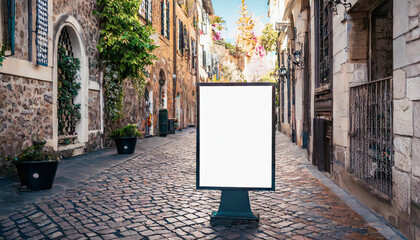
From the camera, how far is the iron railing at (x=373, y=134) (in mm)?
3523

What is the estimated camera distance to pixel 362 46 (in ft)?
15.2

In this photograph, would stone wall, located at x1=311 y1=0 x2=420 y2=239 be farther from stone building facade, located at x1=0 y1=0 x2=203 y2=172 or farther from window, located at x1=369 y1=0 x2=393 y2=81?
stone building facade, located at x1=0 y1=0 x2=203 y2=172

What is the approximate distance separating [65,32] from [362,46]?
6.90 meters

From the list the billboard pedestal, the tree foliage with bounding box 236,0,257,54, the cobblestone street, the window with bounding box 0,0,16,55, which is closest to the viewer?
the cobblestone street

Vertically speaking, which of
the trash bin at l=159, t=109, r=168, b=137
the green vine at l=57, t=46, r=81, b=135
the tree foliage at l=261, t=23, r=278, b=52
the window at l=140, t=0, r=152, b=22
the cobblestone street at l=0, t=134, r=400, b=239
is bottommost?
the cobblestone street at l=0, t=134, r=400, b=239

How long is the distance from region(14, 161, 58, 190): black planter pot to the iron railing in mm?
4233

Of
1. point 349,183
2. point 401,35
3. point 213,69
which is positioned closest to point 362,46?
point 401,35

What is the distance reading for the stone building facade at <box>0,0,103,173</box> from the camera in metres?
5.69

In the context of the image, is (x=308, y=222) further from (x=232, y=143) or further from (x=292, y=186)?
(x=292, y=186)

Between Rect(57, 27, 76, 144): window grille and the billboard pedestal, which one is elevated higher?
Rect(57, 27, 76, 144): window grille

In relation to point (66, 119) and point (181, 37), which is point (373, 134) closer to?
point (66, 119)

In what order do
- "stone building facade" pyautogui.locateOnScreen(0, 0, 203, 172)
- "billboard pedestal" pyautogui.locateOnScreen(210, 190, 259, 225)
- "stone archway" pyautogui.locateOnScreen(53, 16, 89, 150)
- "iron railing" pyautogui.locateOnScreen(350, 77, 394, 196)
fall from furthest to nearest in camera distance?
"stone archway" pyautogui.locateOnScreen(53, 16, 89, 150) → "stone building facade" pyautogui.locateOnScreen(0, 0, 203, 172) → "iron railing" pyautogui.locateOnScreen(350, 77, 394, 196) → "billboard pedestal" pyautogui.locateOnScreen(210, 190, 259, 225)

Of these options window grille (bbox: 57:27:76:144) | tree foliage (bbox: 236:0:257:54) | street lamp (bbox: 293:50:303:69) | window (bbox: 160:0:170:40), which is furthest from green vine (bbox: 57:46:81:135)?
tree foliage (bbox: 236:0:257:54)

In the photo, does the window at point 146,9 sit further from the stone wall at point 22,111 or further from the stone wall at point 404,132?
the stone wall at point 404,132
